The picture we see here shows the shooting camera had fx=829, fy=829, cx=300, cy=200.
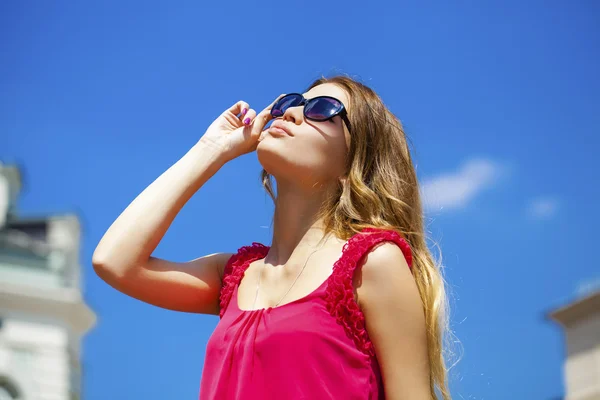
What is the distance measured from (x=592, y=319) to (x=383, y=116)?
8.70m

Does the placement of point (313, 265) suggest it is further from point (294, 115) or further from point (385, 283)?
point (294, 115)

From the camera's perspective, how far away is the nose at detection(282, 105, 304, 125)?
1.63 meters

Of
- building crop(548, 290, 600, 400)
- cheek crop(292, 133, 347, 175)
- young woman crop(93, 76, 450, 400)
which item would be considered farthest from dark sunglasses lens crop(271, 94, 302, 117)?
building crop(548, 290, 600, 400)

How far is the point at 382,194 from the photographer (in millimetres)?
1632

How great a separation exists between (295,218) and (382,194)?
179mm

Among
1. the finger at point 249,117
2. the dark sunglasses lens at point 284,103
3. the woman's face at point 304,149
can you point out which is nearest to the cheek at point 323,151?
the woman's face at point 304,149

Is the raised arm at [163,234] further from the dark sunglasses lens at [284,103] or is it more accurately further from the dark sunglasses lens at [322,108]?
the dark sunglasses lens at [322,108]

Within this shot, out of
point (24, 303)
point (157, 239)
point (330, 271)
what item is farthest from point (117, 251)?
point (24, 303)

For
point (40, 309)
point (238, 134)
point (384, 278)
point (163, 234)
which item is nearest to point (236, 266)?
point (163, 234)

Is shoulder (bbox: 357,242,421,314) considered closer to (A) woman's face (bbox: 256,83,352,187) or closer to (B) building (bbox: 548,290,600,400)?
(A) woman's face (bbox: 256,83,352,187)

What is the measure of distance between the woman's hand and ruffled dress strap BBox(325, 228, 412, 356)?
0.39 metres

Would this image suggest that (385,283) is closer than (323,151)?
Yes

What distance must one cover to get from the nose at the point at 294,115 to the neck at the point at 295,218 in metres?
0.13

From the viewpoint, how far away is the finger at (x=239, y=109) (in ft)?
5.95
